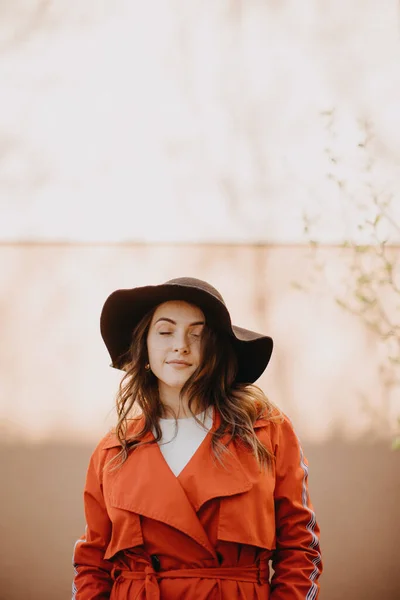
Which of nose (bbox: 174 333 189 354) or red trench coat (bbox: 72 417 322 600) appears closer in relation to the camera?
red trench coat (bbox: 72 417 322 600)

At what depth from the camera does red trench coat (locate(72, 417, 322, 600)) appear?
1.75m

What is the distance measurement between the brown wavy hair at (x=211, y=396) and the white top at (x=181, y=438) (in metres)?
0.03

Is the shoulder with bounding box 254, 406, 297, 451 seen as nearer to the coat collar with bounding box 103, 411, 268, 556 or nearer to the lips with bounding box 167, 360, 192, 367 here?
the coat collar with bounding box 103, 411, 268, 556

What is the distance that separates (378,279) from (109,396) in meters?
1.30

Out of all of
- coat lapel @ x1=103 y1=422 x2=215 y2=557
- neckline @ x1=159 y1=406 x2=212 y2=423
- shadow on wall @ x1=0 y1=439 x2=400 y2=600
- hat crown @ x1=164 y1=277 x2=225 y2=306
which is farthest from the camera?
shadow on wall @ x1=0 y1=439 x2=400 y2=600

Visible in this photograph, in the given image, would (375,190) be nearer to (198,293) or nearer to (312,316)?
(312,316)

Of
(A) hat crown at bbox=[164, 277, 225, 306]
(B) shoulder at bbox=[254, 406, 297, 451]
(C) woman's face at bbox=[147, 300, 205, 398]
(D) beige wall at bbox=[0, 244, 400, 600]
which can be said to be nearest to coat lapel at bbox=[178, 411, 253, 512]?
(B) shoulder at bbox=[254, 406, 297, 451]

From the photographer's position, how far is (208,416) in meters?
1.98

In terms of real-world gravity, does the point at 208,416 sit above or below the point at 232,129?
below

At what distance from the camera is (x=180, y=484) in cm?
181

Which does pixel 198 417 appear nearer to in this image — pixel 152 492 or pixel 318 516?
pixel 152 492

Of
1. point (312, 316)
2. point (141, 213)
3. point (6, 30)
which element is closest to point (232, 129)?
point (141, 213)

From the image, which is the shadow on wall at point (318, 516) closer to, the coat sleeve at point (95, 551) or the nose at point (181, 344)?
the coat sleeve at point (95, 551)

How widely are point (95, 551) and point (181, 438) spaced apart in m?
A: 0.43
